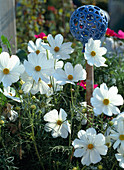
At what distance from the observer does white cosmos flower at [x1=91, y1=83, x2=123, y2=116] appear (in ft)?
2.94

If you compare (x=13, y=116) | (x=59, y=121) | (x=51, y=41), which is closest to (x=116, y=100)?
(x=59, y=121)

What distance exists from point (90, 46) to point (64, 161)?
0.50m

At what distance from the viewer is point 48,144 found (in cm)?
120

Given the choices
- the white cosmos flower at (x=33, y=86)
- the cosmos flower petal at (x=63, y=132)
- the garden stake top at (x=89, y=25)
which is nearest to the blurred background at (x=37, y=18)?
the garden stake top at (x=89, y=25)

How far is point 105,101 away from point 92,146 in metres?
0.17

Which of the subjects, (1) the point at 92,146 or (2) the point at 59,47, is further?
(2) the point at 59,47

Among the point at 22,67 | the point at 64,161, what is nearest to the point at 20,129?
the point at 64,161

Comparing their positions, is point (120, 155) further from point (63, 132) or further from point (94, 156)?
point (63, 132)

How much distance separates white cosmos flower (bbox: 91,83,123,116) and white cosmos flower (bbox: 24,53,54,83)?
20 centimetres

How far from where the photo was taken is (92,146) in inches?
37.1

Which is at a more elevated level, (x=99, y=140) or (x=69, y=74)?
(x=69, y=74)

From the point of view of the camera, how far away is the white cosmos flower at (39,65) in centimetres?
100

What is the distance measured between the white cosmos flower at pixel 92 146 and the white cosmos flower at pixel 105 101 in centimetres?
9

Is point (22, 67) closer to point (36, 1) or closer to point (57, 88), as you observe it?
point (57, 88)
